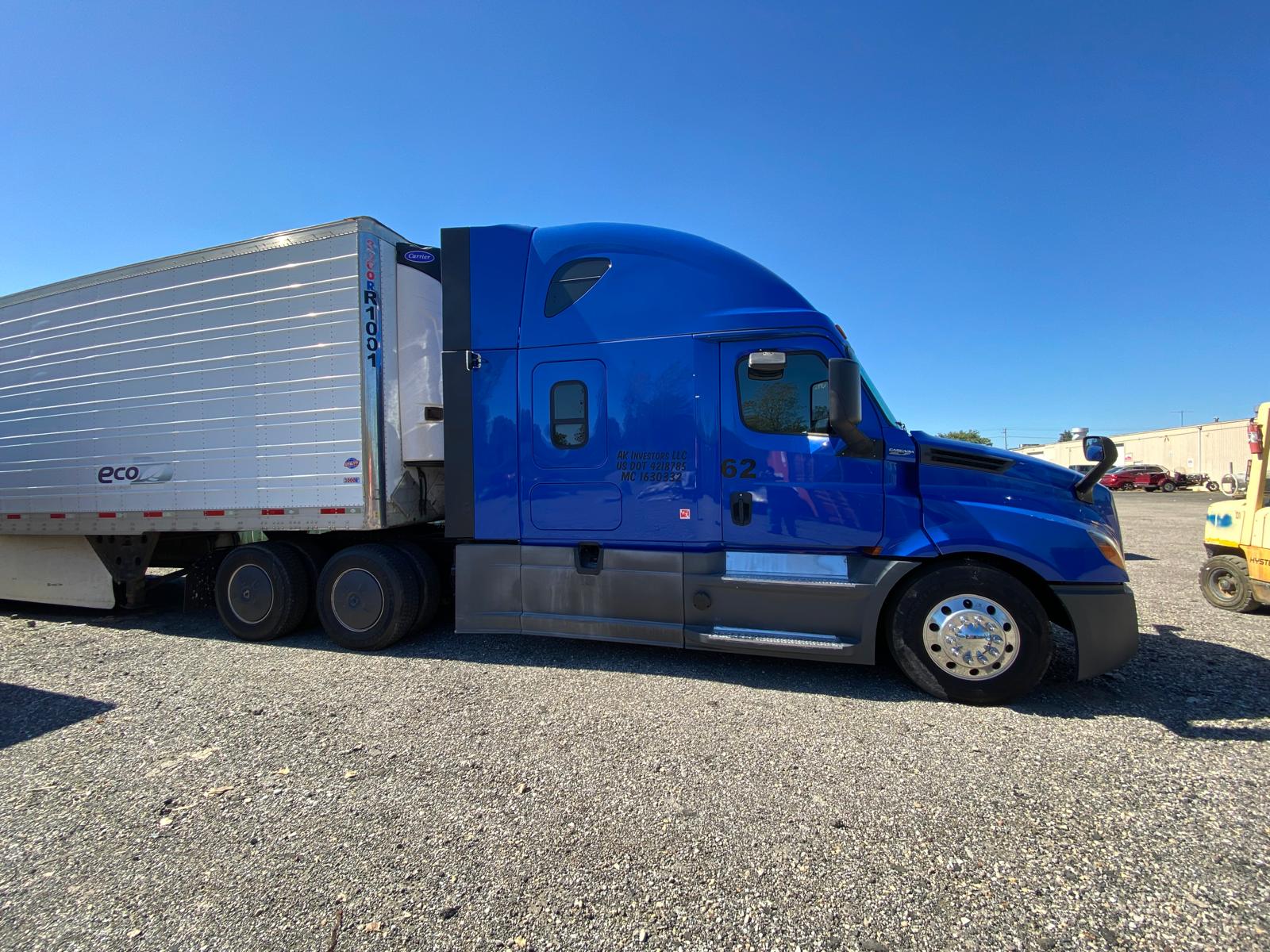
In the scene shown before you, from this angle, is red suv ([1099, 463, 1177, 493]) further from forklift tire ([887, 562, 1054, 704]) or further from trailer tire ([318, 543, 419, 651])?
trailer tire ([318, 543, 419, 651])

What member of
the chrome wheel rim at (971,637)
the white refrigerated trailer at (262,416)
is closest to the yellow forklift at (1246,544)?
the chrome wheel rim at (971,637)

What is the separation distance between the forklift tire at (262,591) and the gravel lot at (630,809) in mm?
812

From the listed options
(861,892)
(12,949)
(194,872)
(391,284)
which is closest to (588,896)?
(861,892)

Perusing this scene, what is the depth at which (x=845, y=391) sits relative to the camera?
3.73 metres

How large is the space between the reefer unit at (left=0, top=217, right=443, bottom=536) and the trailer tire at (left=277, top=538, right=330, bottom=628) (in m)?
0.43

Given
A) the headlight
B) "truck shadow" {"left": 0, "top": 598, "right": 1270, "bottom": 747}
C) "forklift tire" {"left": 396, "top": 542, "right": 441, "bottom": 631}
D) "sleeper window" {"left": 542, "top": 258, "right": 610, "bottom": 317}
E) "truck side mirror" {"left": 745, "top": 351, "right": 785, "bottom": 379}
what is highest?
"sleeper window" {"left": 542, "top": 258, "right": 610, "bottom": 317}

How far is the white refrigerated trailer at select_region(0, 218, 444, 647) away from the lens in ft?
15.8

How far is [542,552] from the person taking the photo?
15.4 feet

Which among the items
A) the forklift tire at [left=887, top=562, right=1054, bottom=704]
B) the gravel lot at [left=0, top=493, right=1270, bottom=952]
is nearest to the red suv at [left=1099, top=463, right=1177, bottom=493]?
the gravel lot at [left=0, top=493, right=1270, bottom=952]

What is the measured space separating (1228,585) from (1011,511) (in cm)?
518

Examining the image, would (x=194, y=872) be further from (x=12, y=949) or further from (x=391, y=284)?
(x=391, y=284)

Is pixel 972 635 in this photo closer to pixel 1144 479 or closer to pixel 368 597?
pixel 368 597

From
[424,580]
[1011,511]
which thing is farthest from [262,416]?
[1011,511]

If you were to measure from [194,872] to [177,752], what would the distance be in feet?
4.53
